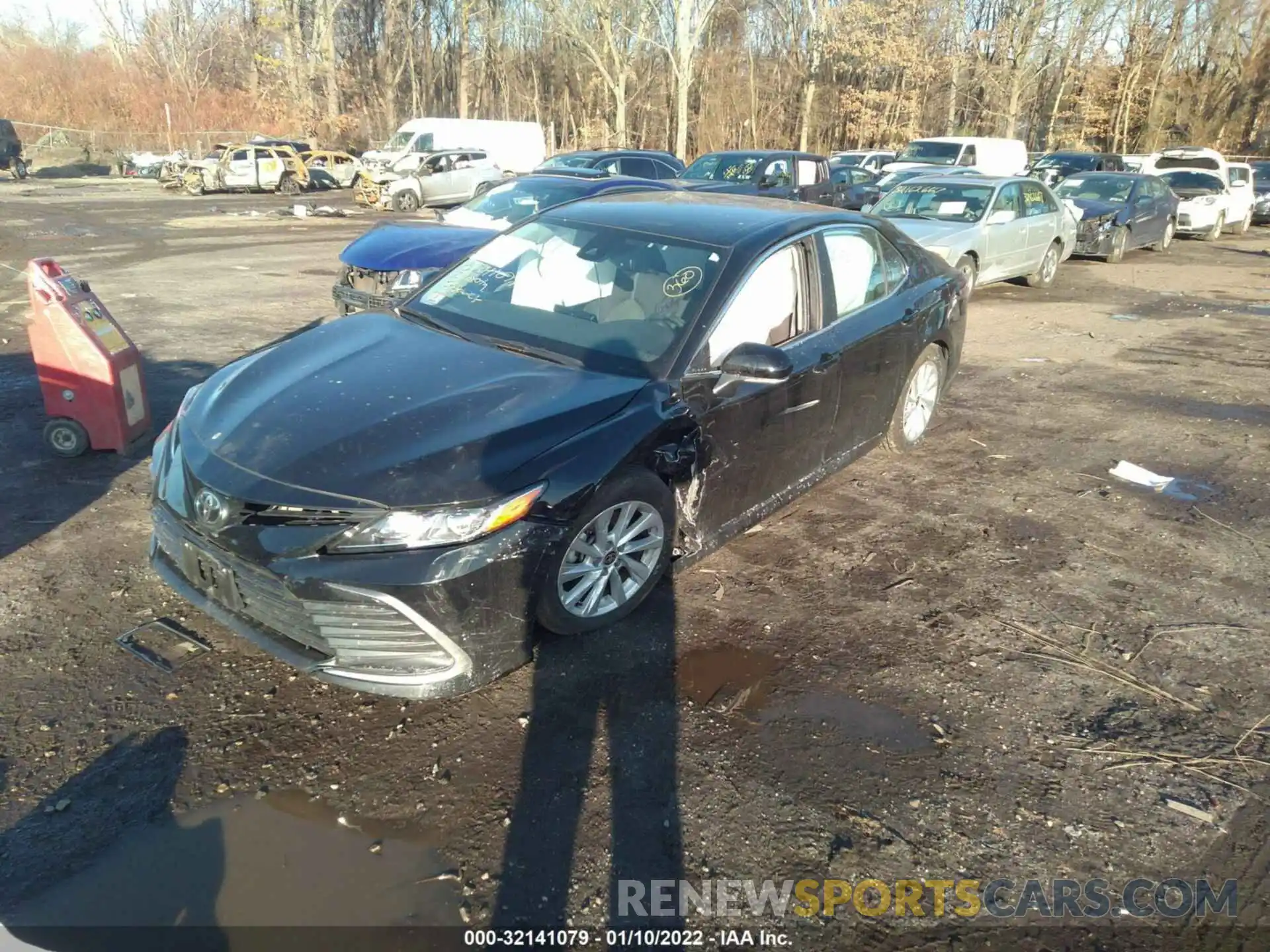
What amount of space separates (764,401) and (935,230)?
8.05m

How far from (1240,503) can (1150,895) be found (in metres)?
3.64

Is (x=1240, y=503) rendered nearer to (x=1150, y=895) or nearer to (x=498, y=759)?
(x=1150, y=895)

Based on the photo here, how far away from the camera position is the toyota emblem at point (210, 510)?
309cm

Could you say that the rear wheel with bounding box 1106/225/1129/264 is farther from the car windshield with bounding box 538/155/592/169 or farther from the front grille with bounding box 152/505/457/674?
the front grille with bounding box 152/505/457/674

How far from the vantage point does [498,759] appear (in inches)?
119

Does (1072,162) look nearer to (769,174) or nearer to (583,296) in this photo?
(769,174)

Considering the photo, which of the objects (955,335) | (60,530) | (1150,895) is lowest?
(1150,895)

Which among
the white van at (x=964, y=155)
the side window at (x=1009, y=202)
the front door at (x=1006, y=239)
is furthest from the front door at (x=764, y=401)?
the white van at (x=964, y=155)

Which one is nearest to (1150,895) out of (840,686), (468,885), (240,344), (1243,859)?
(1243,859)

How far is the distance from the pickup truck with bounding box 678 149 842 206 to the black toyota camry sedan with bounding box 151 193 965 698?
437 inches

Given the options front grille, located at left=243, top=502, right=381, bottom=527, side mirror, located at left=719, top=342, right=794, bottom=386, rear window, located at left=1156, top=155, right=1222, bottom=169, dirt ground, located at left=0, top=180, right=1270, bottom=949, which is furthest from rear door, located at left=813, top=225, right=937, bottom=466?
rear window, located at left=1156, top=155, right=1222, bottom=169

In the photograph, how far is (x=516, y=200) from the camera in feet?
34.7

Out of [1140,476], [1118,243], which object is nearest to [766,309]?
[1140,476]

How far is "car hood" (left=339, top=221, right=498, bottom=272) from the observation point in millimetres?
8320
